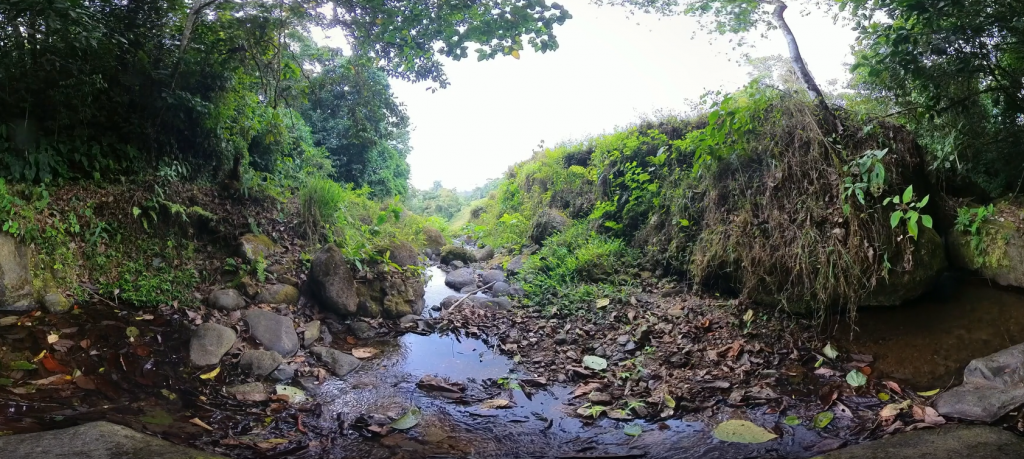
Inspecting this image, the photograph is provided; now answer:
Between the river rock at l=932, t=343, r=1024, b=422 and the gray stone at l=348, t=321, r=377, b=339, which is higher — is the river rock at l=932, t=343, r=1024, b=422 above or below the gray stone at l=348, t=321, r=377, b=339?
above

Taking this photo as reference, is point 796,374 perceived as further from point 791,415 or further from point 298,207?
point 298,207

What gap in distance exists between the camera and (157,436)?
2852 millimetres

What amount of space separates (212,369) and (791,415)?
15.8 feet

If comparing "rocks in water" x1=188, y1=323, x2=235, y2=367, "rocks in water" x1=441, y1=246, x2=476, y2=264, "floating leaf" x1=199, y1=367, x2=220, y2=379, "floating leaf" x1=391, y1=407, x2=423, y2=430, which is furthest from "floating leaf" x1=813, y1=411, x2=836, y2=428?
"rocks in water" x1=441, y1=246, x2=476, y2=264

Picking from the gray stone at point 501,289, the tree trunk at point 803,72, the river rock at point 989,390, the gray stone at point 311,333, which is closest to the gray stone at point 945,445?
the river rock at point 989,390

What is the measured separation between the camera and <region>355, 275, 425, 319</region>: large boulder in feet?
20.3

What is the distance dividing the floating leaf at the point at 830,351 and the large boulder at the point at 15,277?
23.0 feet

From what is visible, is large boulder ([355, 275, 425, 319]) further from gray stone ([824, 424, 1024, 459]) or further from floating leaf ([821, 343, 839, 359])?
gray stone ([824, 424, 1024, 459])

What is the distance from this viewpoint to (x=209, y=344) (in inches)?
173

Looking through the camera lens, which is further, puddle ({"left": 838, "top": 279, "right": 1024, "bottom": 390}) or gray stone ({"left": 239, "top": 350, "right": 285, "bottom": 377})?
gray stone ({"left": 239, "top": 350, "right": 285, "bottom": 377})

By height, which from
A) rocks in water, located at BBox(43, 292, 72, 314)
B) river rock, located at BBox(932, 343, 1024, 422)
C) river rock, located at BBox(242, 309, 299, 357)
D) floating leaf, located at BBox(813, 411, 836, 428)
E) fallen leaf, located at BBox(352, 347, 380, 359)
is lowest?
fallen leaf, located at BBox(352, 347, 380, 359)

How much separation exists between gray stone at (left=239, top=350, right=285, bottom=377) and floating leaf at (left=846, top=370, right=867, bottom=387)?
16.5 feet

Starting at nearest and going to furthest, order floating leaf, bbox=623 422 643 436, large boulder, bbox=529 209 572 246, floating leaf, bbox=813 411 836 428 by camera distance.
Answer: floating leaf, bbox=813 411 836 428
floating leaf, bbox=623 422 643 436
large boulder, bbox=529 209 572 246

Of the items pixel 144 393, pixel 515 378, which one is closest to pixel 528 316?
pixel 515 378
